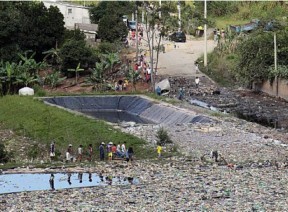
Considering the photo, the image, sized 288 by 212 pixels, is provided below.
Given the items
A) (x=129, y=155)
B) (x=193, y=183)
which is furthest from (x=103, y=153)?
(x=193, y=183)

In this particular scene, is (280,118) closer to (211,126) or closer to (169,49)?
(211,126)

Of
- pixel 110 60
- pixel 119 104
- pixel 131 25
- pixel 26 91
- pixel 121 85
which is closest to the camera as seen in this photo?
pixel 119 104

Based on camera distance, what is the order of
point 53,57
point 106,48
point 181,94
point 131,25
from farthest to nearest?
point 131,25 → point 106,48 → point 53,57 → point 181,94

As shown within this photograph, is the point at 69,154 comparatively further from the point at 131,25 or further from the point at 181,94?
the point at 131,25

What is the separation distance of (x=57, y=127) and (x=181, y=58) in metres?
31.0

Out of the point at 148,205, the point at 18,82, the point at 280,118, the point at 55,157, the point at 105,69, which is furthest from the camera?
the point at 105,69

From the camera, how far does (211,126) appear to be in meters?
45.2

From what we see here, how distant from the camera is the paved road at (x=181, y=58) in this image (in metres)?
69.9

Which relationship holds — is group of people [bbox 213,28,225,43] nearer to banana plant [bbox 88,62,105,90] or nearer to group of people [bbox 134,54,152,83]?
group of people [bbox 134,54,152,83]

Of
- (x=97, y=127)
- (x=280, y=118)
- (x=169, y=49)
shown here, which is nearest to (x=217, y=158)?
(x=97, y=127)

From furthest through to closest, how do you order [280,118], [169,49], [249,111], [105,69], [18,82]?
1. [169,49]
2. [105,69]
3. [18,82]
4. [249,111]
5. [280,118]

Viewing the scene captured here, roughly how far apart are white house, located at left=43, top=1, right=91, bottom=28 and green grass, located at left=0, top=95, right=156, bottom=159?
36.2 metres

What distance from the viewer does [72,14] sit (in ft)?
303

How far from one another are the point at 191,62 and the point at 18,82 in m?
18.6
